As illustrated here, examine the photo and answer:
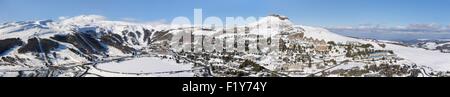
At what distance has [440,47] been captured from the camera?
51250 mm

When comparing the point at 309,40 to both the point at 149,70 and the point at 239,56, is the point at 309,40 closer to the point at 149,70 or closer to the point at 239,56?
the point at 239,56

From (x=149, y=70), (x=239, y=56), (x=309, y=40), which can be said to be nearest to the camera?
(x=149, y=70)

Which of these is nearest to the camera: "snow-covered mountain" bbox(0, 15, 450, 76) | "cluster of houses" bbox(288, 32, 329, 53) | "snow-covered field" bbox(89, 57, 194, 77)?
"snow-covered field" bbox(89, 57, 194, 77)

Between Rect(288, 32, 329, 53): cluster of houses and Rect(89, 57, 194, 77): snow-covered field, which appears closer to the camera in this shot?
Rect(89, 57, 194, 77): snow-covered field

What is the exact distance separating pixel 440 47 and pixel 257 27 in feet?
144

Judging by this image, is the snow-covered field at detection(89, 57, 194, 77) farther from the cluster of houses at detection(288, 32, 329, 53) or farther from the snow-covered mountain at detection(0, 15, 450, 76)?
the cluster of houses at detection(288, 32, 329, 53)

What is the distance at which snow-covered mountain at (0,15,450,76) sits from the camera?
107 ft

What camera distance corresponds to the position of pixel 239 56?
5228 centimetres

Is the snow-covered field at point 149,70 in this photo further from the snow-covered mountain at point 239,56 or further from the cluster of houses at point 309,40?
the cluster of houses at point 309,40

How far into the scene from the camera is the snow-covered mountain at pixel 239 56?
3275 cm

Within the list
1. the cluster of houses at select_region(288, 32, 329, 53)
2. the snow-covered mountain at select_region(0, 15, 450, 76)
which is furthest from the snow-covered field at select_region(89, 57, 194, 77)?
the cluster of houses at select_region(288, 32, 329, 53)

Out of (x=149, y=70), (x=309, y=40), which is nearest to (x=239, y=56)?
(x=149, y=70)

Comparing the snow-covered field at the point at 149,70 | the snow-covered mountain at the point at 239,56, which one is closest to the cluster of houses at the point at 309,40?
the snow-covered mountain at the point at 239,56

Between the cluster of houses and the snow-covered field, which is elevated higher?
the cluster of houses
